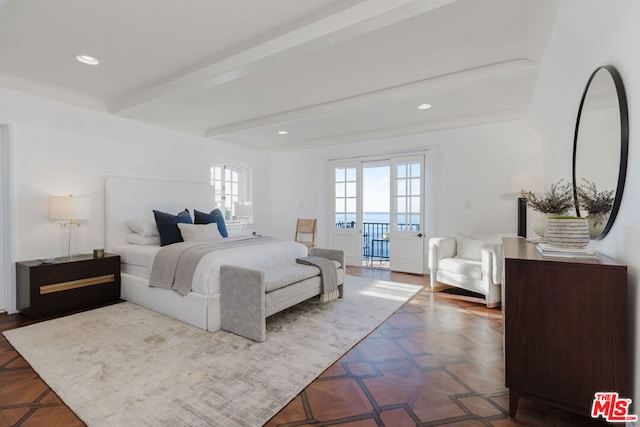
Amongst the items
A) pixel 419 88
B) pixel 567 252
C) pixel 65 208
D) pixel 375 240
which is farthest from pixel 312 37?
pixel 375 240

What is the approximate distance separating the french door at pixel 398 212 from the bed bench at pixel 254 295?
2.75 metres

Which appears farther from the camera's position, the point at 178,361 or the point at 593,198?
the point at 178,361

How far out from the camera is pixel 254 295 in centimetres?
257

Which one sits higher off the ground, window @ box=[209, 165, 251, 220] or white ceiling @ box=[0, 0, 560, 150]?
white ceiling @ box=[0, 0, 560, 150]

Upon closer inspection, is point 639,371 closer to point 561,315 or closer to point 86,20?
point 561,315

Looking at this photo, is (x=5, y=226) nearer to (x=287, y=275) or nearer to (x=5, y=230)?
(x=5, y=230)

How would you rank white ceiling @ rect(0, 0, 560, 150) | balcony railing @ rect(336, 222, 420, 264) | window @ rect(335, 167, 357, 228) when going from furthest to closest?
1. balcony railing @ rect(336, 222, 420, 264)
2. window @ rect(335, 167, 357, 228)
3. white ceiling @ rect(0, 0, 560, 150)

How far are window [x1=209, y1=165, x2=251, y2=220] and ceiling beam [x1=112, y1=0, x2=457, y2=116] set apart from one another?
2643mm

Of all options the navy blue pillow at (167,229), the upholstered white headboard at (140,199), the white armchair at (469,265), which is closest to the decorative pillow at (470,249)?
the white armchair at (469,265)

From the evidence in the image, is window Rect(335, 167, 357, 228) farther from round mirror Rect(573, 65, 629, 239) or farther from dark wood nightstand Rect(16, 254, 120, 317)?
round mirror Rect(573, 65, 629, 239)

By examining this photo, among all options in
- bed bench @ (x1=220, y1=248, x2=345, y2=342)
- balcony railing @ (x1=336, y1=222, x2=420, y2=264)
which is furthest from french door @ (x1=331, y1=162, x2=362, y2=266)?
bed bench @ (x1=220, y1=248, x2=345, y2=342)

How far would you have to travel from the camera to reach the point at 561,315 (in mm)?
1501

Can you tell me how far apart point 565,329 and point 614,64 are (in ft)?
4.70
